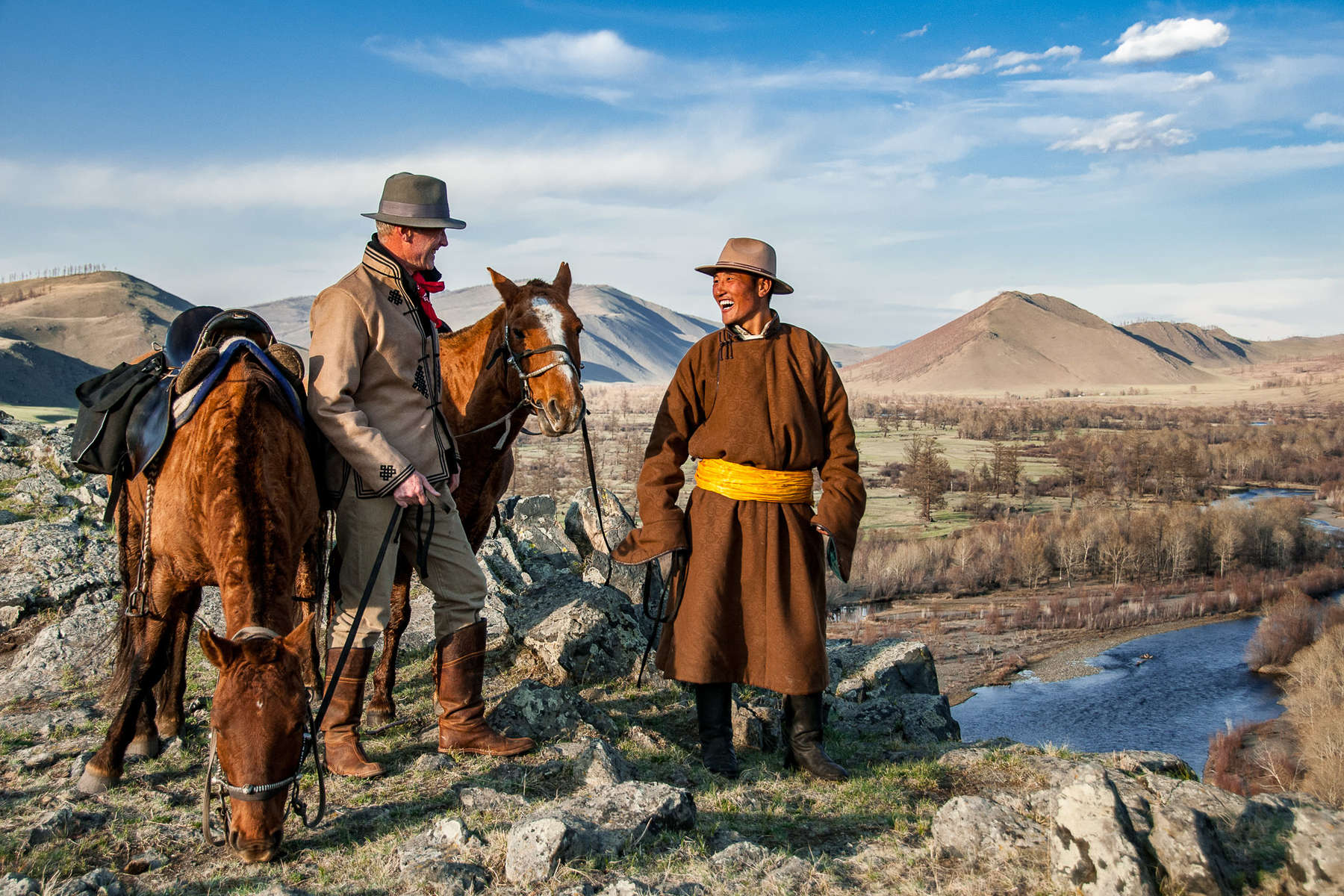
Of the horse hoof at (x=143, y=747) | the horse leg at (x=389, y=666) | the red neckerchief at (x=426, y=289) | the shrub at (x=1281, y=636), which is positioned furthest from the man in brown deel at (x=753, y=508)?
the shrub at (x=1281, y=636)

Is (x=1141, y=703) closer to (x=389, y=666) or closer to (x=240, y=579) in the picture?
(x=389, y=666)

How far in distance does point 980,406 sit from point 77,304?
155202 millimetres

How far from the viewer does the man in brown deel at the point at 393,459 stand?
13.4 feet

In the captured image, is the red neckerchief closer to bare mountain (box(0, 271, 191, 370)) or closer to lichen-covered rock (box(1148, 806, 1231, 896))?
lichen-covered rock (box(1148, 806, 1231, 896))

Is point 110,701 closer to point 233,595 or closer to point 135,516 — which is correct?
point 135,516

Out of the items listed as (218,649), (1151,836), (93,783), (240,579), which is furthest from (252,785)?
(1151,836)

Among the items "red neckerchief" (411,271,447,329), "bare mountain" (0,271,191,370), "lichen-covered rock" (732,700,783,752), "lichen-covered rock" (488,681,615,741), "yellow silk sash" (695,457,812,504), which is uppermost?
"bare mountain" (0,271,191,370)

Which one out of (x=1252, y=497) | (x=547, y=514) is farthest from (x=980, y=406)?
(x=547, y=514)

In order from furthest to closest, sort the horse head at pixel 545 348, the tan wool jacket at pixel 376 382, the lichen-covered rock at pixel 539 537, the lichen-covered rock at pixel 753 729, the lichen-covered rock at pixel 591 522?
the lichen-covered rock at pixel 591 522, the lichen-covered rock at pixel 539 537, the lichen-covered rock at pixel 753 729, the horse head at pixel 545 348, the tan wool jacket at pixel 376 382

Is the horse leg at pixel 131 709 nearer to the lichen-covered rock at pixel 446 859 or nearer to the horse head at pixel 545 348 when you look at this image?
the lichen-covered rock at pixel 446 859

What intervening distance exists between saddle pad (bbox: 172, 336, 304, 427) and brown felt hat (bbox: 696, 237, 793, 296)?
2.14m

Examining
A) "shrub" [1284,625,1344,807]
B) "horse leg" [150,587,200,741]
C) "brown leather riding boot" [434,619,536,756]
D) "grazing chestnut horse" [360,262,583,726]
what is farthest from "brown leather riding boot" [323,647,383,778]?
"shrub" [1284,625,1344,807]

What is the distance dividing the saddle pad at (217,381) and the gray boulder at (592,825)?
7.14 ft

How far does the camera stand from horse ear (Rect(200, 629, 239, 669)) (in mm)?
3131
